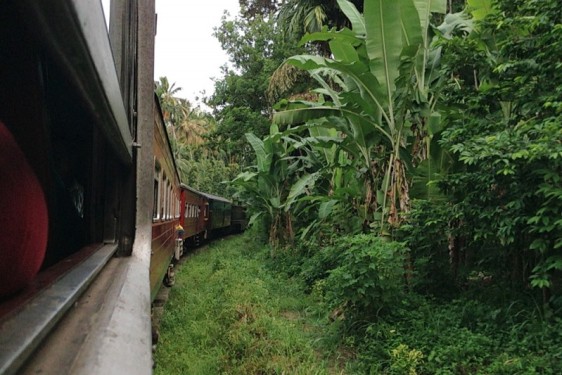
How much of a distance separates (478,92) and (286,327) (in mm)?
3605

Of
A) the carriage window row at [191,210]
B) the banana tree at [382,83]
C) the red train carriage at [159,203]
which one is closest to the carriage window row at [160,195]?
the red train carriage at [159,203]

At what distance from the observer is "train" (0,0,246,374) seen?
895 mm

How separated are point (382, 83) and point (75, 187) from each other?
464 cm

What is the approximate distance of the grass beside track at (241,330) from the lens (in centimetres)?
516

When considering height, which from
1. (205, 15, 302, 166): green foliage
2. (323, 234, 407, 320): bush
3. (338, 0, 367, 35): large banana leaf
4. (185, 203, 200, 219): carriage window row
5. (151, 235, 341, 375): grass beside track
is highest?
(205, 15, 302, 166): green foliage

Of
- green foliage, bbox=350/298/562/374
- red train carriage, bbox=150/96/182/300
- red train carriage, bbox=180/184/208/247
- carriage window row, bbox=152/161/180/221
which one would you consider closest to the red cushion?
red train carriage, bbox=150/96/182/300

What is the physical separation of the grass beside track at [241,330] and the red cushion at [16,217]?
375 centimetres

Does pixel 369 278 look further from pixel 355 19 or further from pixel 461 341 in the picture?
pixel 355 19

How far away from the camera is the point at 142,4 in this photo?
8.45 ft

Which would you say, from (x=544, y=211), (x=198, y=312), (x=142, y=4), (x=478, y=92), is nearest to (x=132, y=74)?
(x=142, y=4)

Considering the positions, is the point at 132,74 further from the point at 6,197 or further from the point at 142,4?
the point at 6,197

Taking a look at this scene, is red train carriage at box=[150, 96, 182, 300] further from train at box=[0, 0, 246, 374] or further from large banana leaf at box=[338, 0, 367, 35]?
large banana leaf at box=[338, 0, 367, 35]

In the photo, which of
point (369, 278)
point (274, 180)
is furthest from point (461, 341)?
point (274, 180)

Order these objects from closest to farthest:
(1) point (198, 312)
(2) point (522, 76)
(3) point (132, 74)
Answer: (3) point (132, 74) → (2) point (522, 76) → (1) point (198, 312)
